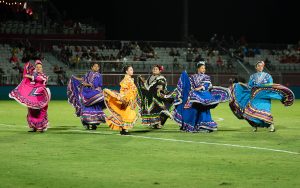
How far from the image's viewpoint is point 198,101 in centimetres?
1778

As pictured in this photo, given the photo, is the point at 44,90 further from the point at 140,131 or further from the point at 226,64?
the point at 226,64

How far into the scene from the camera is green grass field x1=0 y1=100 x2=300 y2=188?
33.9 feet

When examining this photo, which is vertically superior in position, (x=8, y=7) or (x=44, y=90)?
(x=8, y=7)

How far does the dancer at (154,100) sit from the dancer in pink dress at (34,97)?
2579mm

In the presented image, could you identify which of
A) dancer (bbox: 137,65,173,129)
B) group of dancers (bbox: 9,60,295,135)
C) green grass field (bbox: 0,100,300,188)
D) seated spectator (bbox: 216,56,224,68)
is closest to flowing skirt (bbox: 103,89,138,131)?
group of dancers (bbox: 9,60,295,135)

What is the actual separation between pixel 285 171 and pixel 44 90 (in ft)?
28.1

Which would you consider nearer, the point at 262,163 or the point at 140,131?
the point at 262,163

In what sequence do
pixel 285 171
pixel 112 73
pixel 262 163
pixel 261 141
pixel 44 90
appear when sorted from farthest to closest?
pixel 112 73, pixel 44 90, pixel 261 141, pixel 262 163, pixel 285 171

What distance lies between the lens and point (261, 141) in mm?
15664

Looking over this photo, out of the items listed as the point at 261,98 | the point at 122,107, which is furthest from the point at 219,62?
the point at 122,107

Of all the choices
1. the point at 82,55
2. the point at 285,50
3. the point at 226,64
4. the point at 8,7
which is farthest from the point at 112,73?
the point at 285,50

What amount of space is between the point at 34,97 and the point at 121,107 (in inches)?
101

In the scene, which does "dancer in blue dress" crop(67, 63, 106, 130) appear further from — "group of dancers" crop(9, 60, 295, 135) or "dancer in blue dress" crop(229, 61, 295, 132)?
"dancer in blue dress" crop(229, 61, 295, 132)

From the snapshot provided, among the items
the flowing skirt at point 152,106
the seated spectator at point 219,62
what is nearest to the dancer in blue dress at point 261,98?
the flowing skirt at point 152,106
